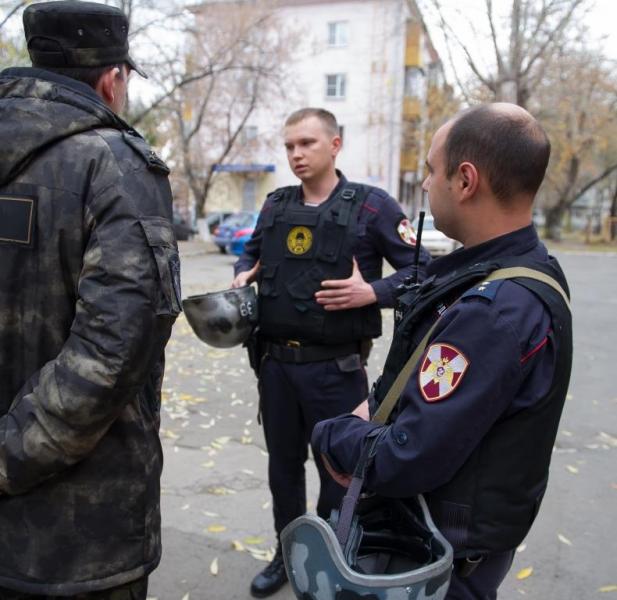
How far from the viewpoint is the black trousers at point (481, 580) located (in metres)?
1.55

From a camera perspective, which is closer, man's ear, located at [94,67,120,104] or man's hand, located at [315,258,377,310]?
man's ear, located at [94,67,120,104]

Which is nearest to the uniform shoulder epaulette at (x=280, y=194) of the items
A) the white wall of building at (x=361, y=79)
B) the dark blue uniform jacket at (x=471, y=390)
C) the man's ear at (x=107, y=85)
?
the man's ear at (x=107, y=85)

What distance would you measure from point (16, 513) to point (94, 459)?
236 millimetres

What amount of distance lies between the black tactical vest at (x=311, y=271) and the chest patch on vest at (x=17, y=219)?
1.44 meters

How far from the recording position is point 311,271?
111 inches

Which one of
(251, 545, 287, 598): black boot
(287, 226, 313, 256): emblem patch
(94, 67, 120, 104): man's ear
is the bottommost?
(251, 545, 287, 598): black boot

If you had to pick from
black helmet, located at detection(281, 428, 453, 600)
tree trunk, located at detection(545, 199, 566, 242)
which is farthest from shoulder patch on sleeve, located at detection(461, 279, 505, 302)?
tree trunk, located at detection(545, 199, 566, 242)

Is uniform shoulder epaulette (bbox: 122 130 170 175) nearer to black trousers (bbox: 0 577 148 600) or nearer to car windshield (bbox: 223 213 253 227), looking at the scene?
black trousers (bbox: 0 577 148 600)

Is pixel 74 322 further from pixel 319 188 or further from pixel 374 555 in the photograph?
pixel 319 188

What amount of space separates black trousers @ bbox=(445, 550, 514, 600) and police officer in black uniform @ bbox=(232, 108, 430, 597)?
1.18 meters

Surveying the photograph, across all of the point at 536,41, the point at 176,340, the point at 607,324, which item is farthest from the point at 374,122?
the point at 176,340

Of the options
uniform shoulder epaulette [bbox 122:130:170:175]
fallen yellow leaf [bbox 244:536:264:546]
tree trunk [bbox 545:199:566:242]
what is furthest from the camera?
tree trunk [bbox 545:199:566:242]

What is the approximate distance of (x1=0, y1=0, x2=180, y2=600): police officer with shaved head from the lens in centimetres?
146

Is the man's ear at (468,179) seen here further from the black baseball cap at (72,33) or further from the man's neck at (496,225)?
the black baseball cap at (72,33)
